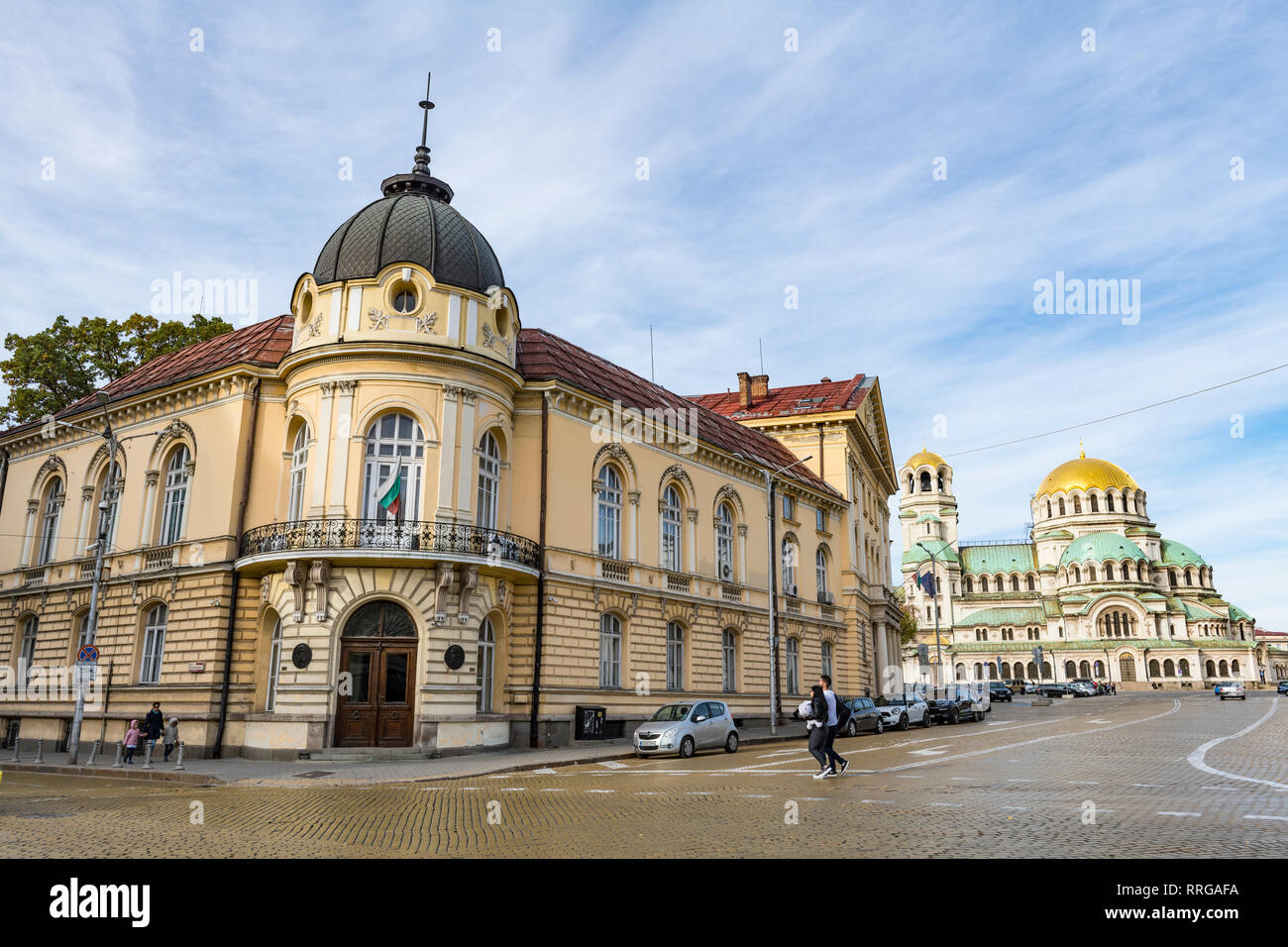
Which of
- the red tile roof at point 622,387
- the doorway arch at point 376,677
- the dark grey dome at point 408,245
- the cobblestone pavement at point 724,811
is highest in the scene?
the dark grey dome at point 408,245

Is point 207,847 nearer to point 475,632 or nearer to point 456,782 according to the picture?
point 456,782

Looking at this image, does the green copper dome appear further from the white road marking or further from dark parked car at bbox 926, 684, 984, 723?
the white road marking

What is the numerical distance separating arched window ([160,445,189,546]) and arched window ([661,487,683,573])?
1552 cm

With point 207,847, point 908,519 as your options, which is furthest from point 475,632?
point 908,519

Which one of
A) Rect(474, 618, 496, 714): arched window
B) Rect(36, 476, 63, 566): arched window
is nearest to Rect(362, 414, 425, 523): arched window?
Rect(474, 618, 496, 714): arched window

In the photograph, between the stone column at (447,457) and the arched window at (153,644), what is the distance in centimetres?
978

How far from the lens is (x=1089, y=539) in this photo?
125 metres

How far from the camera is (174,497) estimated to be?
28906mm

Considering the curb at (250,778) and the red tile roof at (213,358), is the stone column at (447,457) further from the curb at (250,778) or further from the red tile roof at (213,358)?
the curb at (250,778)

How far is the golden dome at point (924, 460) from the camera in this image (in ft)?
427

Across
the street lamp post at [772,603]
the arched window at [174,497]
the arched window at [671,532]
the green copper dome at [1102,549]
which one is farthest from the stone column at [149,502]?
the green copper dome at [1102,549]

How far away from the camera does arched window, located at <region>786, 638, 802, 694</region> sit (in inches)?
1532

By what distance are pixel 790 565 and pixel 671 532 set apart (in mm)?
8748

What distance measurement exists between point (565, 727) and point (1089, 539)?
380ft
